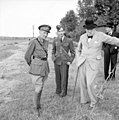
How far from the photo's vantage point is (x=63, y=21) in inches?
2121

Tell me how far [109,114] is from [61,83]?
1.89 meters

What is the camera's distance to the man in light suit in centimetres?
452

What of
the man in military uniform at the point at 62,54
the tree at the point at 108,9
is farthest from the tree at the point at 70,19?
the man in military uniform at the point at 62,54

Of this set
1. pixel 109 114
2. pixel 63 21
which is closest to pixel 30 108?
pixel 109 114

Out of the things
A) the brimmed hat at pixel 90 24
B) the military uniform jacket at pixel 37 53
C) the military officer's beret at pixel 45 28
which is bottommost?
the military uniform jacket at pixel 37 53

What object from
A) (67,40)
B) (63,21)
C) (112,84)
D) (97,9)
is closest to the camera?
(67,40)

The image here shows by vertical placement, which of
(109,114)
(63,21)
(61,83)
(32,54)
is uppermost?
(63,21)

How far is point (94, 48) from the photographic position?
461cm

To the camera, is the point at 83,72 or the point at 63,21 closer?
the point at 83,72

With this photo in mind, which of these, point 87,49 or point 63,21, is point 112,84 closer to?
point 87,49

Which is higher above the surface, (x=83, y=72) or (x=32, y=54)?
(x=32, y=54)

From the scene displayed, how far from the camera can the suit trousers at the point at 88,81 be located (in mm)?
4617

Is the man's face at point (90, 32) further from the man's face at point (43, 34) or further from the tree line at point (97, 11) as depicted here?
the tree line at point (97, 11)

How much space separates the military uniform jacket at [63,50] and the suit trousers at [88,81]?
753mm
